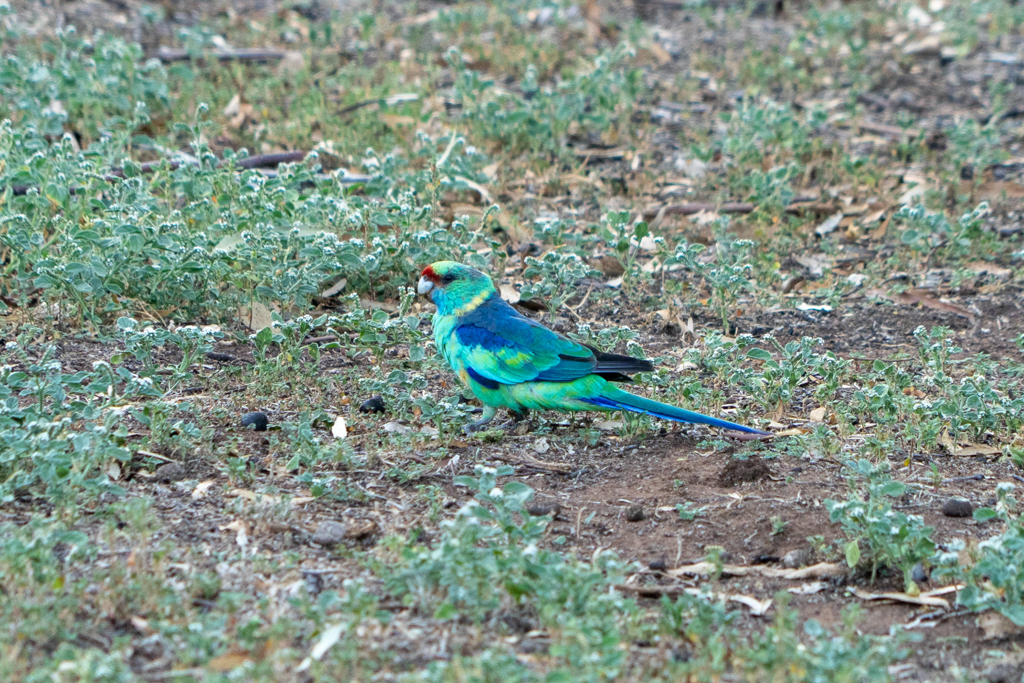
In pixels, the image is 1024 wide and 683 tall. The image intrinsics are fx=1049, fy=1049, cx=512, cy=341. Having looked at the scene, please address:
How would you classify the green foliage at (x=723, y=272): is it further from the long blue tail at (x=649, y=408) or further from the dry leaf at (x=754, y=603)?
the dry leaf at (x=754, y=603)

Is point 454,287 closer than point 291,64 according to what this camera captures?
Yes

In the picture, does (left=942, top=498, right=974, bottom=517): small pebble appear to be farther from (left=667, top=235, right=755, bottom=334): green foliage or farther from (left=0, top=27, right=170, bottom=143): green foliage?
(left=0, top=27, right=170, bottom=143): green foliage

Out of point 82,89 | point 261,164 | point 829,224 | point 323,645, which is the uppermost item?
point 82,89

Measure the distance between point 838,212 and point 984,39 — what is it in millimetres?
4298

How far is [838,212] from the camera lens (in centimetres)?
678

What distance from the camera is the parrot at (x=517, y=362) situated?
3.94 meters

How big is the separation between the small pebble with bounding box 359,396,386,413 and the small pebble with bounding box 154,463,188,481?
89 centimetres

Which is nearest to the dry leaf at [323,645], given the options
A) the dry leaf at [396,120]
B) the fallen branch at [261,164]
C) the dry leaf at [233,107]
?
the fallen branch at [261,164]

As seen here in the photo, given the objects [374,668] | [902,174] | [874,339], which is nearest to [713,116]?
[902,174]

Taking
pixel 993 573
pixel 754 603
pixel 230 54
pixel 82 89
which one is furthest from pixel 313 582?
pixel 230 54

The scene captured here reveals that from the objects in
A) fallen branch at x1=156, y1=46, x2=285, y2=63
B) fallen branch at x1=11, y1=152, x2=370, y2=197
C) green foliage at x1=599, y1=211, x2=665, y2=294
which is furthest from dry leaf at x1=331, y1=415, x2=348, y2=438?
fallen branch at x1=156, y1=46, x2=285, y2=63

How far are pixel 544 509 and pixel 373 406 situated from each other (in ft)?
3.80

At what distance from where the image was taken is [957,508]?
3434 mm

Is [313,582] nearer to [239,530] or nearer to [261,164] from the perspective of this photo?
[239,530]
